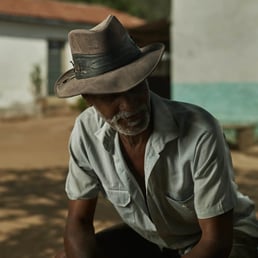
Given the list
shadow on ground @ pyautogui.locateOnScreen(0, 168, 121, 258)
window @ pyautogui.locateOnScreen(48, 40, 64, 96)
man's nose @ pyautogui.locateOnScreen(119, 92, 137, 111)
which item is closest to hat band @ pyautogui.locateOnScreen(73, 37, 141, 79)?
man's nose @ pyautogui.locateOnScreen(119, 92, 137, 111)

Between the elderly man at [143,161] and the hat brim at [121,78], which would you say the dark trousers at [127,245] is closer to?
the elderly man at [143,161]

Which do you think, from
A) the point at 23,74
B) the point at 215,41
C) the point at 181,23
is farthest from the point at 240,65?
the point at 23,74

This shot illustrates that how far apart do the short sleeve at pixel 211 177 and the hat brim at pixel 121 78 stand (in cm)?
31

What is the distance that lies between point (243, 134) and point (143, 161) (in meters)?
7.37

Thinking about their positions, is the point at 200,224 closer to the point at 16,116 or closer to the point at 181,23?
the point at 181,23

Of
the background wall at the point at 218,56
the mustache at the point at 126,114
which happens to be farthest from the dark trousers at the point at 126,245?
the background wall at the point at 218,56

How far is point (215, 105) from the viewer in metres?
10.3

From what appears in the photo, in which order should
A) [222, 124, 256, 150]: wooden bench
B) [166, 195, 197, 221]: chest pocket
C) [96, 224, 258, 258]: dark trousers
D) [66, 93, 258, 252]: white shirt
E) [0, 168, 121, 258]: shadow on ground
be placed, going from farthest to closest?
[222, 124, 256, 150]: wooden bench
[0, 168, 121, 258]: shadow on ground
[96, 224, 258, 258]: dark trousers
[166, 195, 197, 221]: chest pocket
[66, 93, 258, 252]: white shirt

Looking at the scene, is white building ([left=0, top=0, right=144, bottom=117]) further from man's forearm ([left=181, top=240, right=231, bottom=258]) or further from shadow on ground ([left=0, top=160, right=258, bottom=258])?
man's forearm ([left=181, top=240, right=231, bottom=258])

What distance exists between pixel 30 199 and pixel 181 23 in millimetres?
5928

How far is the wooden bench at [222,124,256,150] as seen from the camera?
9.09 m

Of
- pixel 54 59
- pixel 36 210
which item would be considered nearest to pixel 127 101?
pixel 36 210

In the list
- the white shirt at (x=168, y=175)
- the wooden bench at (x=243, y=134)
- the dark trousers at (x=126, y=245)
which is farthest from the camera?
the wooden bench at (x=243, y=134)

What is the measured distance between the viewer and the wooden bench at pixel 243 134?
29.8 ft
